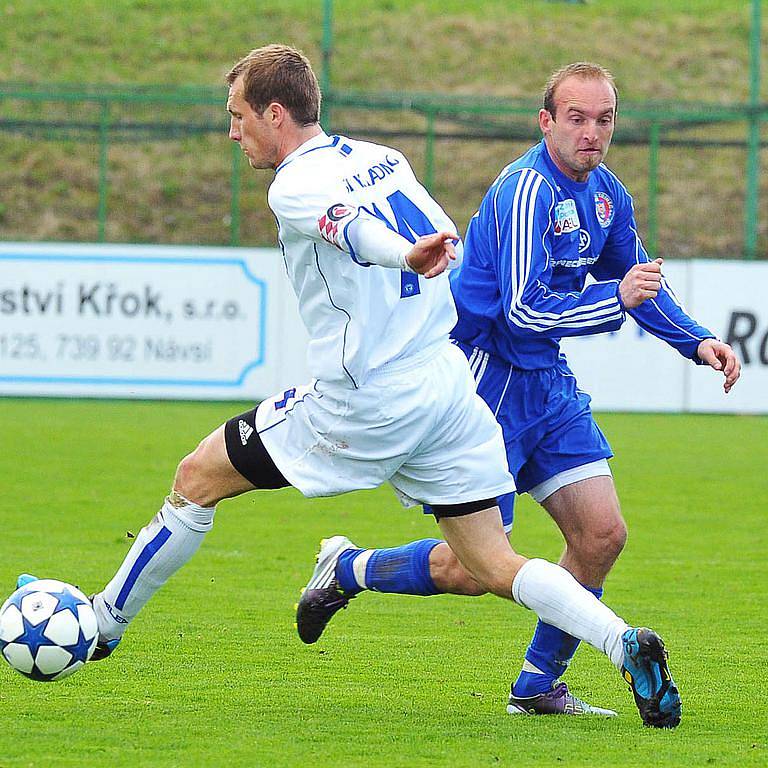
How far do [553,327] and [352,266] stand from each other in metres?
0.77

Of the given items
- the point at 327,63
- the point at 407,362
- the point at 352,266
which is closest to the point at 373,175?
the point at 352,266

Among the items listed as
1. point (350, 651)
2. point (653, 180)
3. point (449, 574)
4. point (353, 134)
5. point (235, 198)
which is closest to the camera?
point (449, 574)

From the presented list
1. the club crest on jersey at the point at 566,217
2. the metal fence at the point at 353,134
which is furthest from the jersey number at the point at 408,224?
the metal fence at the point at 353,134

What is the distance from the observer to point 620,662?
443 cm

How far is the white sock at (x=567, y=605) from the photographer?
14.8 feet

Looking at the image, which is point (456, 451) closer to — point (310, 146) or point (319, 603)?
point (310, 146)

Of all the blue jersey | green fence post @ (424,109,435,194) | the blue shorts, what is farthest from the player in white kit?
green fence post @ (424,109,435,194)

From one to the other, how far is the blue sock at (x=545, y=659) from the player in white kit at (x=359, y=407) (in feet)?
1.87

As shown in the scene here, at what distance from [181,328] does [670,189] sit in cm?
933

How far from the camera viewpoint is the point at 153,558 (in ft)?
16.1

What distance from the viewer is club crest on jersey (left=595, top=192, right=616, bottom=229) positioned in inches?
209

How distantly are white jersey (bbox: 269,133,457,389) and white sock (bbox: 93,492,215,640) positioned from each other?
63 cm

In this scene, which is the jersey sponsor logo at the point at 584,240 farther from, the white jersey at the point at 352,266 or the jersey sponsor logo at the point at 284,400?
the jersey sponsor logo at the point at 284,400

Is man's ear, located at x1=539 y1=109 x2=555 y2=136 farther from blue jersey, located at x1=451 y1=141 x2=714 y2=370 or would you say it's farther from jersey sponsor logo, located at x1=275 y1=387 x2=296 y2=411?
jersey sponsor logo, located at x1=275 y1=387 x2=296 y2=411
